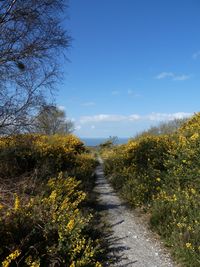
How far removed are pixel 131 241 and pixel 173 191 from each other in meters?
2.07

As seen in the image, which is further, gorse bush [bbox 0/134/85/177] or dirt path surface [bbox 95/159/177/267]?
gorse bush [bbox 0/134/85/177]

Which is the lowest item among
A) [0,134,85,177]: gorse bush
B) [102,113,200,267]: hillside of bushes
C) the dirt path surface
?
the dirt path surface

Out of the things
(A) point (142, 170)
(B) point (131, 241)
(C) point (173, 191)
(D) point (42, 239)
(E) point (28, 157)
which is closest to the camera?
(D) point (42, 239)

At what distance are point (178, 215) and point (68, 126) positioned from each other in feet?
108

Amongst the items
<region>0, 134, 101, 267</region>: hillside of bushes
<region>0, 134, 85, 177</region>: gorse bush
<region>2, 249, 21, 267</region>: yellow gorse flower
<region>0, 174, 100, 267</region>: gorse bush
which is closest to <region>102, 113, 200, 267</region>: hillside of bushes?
<region>0, 134, 101, 267</region>: hillside of bushes

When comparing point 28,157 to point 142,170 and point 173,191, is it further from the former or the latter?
point 173,191

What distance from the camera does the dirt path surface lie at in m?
5.87

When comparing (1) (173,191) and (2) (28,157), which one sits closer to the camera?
(1) (173,191)

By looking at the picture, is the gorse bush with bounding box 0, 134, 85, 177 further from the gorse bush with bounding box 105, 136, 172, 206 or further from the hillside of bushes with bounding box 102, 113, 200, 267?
the hillside of bushes with bounding box 102, 113, 200, 267

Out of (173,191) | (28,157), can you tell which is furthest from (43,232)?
(28,157)

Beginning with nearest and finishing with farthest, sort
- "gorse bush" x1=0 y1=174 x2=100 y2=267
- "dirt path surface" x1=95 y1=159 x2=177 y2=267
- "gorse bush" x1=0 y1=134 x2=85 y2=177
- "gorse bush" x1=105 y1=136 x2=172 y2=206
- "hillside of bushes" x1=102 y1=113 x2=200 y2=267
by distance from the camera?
1. "gorse bush" x1=0 y1=174 x2=100 y2=267
2. "dirt path surface" x1=95 y1=159 x2=177 y2=267
3. "hillside of bushes" x1=102 y1=113 x2=200 y2=267
4. "gorse bush" x1=105 y1=136 x2=172 y2=206
5. "gorse bush" x1=0 y1=134 x2=85 y2=177

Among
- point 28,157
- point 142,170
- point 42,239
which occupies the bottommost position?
point 42,239

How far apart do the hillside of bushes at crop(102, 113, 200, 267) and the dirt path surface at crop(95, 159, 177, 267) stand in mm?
247

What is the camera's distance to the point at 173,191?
8406mm
